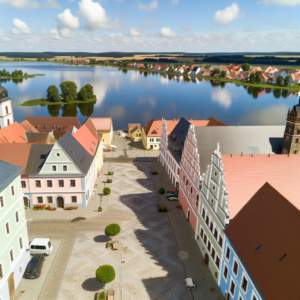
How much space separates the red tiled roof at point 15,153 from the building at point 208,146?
25546mm

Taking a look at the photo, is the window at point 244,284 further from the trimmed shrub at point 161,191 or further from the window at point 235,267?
the trimmed shrub at point 161,191

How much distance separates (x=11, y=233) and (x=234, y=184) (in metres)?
22.7

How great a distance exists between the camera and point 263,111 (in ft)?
480

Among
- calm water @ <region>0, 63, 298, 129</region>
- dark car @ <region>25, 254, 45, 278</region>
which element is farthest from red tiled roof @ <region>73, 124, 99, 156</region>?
calm water @ <region>0, 63, 298, 129</region>

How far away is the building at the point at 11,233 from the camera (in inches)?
950

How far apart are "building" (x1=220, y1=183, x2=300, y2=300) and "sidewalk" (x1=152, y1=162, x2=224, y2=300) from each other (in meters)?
1.89

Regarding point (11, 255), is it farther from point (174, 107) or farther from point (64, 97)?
point (64, 97)

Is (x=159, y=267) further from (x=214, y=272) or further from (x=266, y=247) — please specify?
(x=266, y=247)

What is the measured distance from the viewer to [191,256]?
107 feet

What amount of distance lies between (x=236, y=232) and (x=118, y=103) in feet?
477

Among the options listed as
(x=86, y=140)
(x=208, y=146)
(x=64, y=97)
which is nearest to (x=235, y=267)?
(x=208, y=146)

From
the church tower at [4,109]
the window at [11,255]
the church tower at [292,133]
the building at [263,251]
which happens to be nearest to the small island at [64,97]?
the church tower at [4,109]

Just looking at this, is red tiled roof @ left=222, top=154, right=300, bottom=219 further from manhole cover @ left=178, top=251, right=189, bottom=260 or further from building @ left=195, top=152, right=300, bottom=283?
manhole cover @ left=178, top=251, right=189, bottom=260

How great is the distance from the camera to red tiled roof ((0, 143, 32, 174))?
42594 millimetres
